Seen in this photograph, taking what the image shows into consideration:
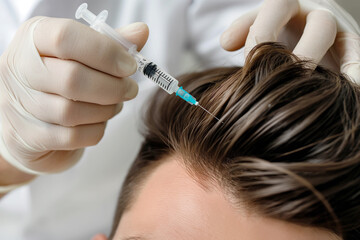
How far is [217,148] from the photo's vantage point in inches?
32.9

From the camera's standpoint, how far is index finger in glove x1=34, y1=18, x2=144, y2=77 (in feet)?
2.74

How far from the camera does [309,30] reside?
3.35 feet

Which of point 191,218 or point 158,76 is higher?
point 158,76

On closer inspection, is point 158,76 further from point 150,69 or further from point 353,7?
point 353,7

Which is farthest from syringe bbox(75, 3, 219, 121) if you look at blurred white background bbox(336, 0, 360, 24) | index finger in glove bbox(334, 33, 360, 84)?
blurred white background bbox(336, 0, 360, 24)

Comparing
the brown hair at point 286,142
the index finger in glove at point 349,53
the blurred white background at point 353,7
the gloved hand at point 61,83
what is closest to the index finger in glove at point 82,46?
the gloved hand at point 61,83

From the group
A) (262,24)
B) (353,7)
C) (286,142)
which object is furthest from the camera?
(353,7)

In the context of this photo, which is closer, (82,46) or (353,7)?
(82,46)

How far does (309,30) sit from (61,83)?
699 millimetres

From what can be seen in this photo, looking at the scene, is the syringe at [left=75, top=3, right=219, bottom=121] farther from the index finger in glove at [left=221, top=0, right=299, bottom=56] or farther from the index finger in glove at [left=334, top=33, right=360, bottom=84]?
the index finger in glove at [left=334, top=33, right=360, bottom=84]

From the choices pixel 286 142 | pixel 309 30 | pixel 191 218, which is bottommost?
pixel 191 218

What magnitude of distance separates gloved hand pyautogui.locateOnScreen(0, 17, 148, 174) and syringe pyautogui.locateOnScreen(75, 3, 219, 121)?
0.08 feet

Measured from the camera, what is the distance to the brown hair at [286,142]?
0.73 m

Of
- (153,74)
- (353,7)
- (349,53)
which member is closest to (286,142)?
(153,74)
